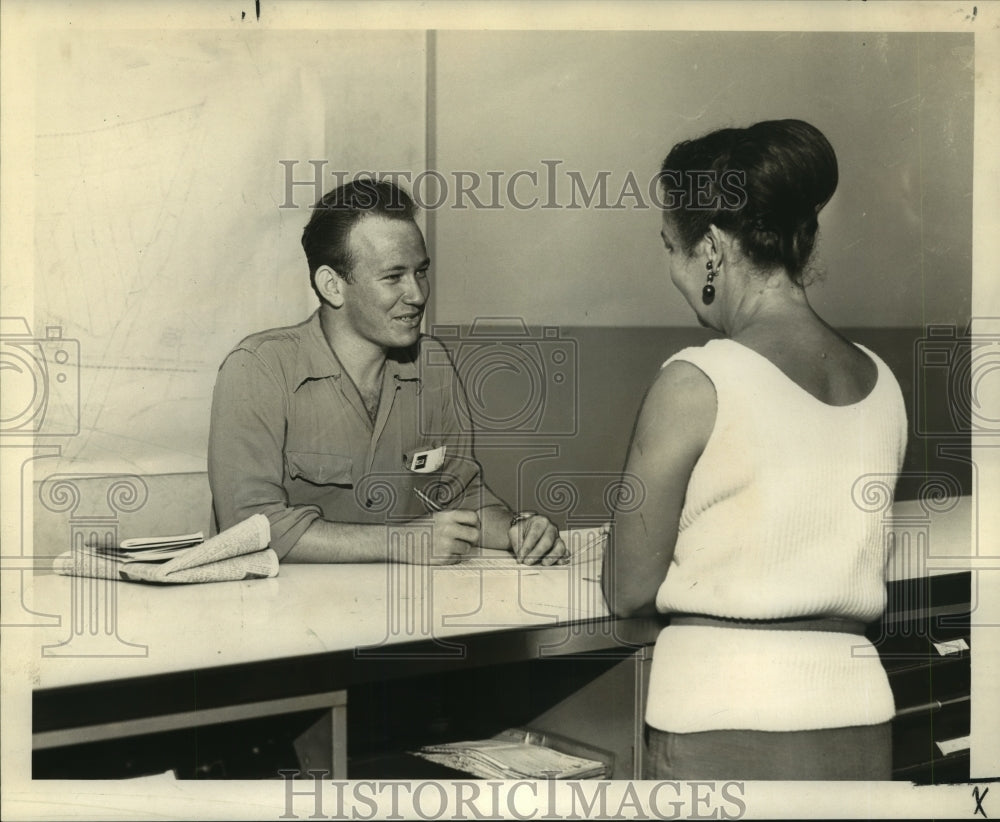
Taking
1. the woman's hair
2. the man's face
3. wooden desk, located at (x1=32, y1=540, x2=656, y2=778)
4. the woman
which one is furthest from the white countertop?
the woman's hair

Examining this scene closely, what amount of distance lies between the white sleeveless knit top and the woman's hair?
0.23 metres

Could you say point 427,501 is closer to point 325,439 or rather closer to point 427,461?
point 427,461

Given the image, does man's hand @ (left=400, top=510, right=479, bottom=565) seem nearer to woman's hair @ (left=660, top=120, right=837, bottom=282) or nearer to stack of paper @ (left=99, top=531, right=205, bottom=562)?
stack of paper @ (left=99, top=531, right=205, bottom=562)

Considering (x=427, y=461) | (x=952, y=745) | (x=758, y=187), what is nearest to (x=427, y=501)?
(x=427, y=461)

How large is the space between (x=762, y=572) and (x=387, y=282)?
0.86 meters

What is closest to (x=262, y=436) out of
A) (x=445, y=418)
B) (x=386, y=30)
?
(x=445, y=418)

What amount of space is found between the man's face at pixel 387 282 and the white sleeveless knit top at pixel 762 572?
19.9 inches

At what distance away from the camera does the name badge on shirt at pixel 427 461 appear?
2047 millimetres

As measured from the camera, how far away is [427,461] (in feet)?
6.73

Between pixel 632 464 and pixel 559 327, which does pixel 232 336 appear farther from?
pixel 632 464

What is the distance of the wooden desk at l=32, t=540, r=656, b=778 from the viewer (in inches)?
64.4

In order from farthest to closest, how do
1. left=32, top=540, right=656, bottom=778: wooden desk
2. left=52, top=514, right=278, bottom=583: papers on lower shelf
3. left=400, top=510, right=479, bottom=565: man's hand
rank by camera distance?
left=400, top=510, right=479, bottom=565: man's hand
left=52, top=514, right=278, bottom=583: papers on lower shelf
left=32, top=540, right=656, bottom=778: wooden desk

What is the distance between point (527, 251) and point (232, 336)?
0.58 m

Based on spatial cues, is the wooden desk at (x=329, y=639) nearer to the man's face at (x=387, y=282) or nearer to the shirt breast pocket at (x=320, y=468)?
the shirt breast pocket at (x=320, y=468)
